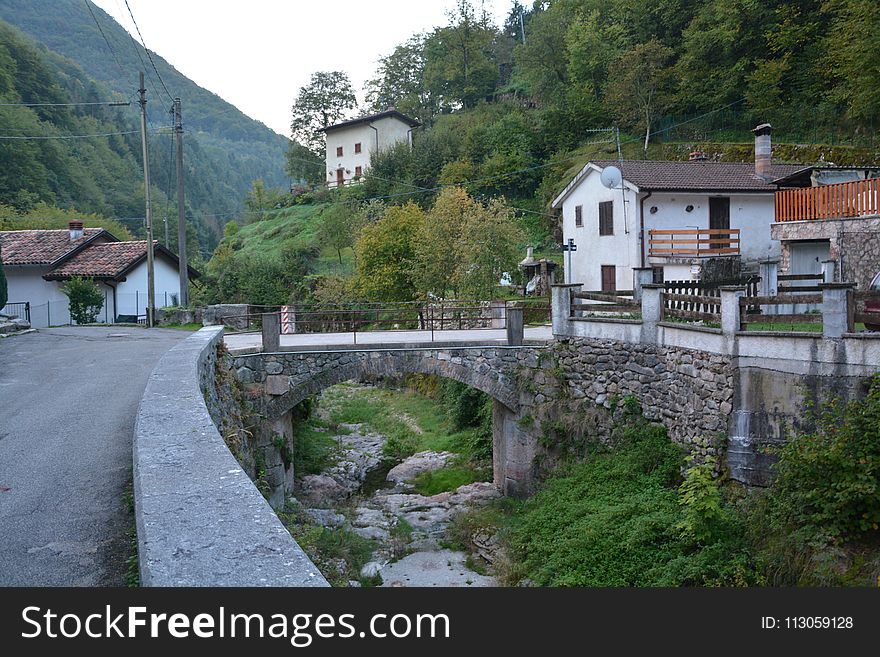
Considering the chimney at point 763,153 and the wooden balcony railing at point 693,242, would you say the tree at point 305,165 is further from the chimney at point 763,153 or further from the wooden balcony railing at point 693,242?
the wooden balcony railing at point 693,242

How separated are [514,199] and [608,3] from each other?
20.6 m

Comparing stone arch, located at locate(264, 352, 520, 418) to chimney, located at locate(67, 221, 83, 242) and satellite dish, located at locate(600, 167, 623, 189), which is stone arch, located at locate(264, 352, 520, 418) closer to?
satellite dish, located at locate(600, 167, 623, 189)

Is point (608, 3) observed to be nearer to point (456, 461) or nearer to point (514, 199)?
point (514, 199)

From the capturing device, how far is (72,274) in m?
31.6

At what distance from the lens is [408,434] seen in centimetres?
2570

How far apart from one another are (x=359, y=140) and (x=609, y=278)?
4034cm

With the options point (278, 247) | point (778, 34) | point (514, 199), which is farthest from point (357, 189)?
point (778, 34)

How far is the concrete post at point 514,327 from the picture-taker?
17658 millimetres

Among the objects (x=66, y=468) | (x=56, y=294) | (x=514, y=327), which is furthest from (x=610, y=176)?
(x=56, y=294)

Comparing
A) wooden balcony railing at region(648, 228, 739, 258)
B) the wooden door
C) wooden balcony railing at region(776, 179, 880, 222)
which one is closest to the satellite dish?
wooden balcony railing at region(648, 228, 739, 258)

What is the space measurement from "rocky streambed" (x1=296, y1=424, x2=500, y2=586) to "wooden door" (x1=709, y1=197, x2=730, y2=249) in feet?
40.5

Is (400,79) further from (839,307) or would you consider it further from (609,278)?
(839,307)

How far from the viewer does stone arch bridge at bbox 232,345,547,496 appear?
17266 mm

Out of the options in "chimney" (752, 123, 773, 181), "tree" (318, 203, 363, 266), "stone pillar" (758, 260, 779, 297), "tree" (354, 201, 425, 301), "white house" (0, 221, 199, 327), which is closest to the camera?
"stone pillar" (758, 260, 779, 297)
